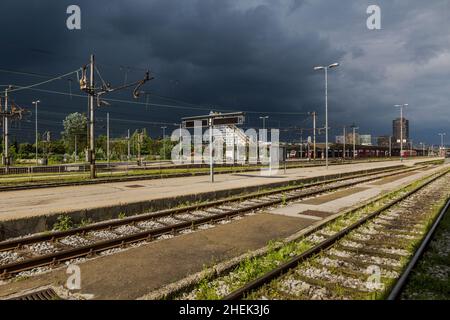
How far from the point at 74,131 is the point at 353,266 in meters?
86.6

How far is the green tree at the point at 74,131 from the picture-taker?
81.8 metres

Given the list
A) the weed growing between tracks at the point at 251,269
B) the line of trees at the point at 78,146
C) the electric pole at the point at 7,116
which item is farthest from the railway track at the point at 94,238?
the line of trees at the point at 78,146

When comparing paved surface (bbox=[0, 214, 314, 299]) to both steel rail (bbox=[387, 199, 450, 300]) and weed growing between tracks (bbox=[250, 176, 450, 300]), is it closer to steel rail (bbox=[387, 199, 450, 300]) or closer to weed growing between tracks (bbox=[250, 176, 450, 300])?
weed growing between tracks (bbox=[250, 176, 450, 300])

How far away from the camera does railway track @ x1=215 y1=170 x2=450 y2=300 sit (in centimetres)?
523

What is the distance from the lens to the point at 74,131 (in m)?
81.9

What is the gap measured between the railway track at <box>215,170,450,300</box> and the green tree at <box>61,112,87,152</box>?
271 ft

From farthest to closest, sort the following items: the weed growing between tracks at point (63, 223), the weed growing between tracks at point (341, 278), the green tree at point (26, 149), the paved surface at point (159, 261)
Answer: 1. the green tree at point (26, 149)
2. the weed growing between tracks at point (63, 223)
3. the paved surface at point (159, 261)
4. the weed growing between tracks at point (341, 278)

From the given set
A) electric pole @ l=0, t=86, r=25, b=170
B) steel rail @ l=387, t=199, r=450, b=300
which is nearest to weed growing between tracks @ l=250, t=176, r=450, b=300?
steel rail @ l=387, t=199, r=450, b=300

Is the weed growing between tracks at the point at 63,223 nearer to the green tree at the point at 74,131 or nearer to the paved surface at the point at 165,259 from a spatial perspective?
the paved surface at the point at 165,259

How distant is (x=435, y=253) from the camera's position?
7340 mm

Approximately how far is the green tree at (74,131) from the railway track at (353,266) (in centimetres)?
8271
